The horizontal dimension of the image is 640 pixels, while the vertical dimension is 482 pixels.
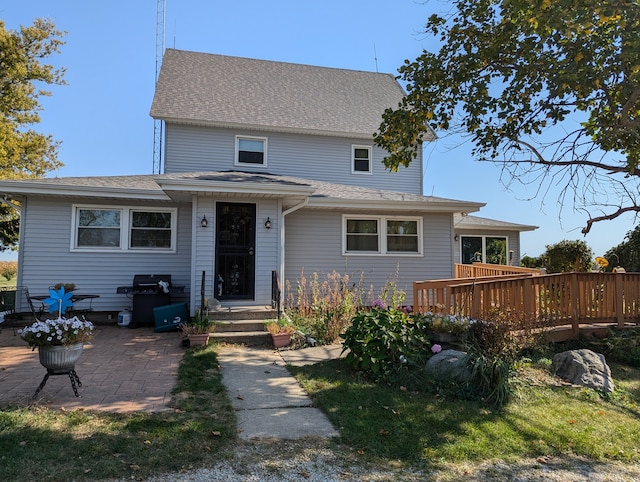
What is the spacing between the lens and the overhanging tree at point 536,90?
5359mm

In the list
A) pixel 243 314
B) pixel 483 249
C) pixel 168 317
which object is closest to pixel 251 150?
pixel 168 317

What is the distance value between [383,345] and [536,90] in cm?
495

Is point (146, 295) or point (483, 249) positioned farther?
point (483, 249)

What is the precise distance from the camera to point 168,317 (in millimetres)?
8711

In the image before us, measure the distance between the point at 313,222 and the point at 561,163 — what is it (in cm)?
611

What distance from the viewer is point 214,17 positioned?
10961 mm

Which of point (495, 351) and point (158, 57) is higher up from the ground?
point (158, 57)

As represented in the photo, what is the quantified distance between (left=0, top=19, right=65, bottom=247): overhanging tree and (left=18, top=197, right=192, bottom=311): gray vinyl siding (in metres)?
9.01

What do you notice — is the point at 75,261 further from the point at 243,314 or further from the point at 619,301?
the point at 619,301

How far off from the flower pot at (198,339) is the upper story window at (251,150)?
7.04m

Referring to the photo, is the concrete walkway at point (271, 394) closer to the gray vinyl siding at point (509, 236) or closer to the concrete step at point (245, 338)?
the concrete step at point (245, 338)

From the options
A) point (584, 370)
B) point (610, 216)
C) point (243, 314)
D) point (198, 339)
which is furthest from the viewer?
point (243, 314)

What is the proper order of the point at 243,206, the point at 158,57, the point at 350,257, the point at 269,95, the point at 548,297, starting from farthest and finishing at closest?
1. the point at 158,57
2. the point at 269,95
3. the point at 350,257
4. the point at 243,206
5. the point at 548,297

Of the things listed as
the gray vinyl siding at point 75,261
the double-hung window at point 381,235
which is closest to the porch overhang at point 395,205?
the double-hung window at point 381,235
